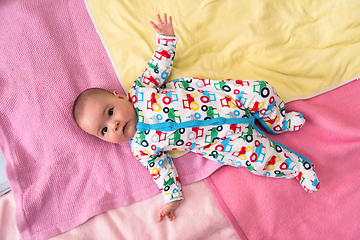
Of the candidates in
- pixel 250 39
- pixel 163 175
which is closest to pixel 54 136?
pixel 163 175

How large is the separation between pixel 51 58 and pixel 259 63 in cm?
119

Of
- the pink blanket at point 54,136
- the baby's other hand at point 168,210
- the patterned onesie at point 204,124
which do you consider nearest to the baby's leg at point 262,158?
the patterned onesie at point 204,124

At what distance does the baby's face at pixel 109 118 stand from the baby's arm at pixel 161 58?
192mm

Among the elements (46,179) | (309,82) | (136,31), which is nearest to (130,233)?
(46,179)

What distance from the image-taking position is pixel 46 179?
117cm

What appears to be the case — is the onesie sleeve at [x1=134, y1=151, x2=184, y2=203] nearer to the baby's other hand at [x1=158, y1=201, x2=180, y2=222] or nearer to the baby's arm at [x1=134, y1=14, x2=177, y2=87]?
the baby's other hand at [x1=158, y1=201, x2=180, y2=222]

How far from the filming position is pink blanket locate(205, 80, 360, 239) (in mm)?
1227

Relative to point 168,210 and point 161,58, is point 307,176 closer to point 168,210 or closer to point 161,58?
point 168,210

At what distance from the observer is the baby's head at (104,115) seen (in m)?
1.08

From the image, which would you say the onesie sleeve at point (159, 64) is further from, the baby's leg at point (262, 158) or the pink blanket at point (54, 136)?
the baby's leg at point (262, 158)

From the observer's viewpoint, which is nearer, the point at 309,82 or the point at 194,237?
the point at 194,237

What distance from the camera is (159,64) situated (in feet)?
4.10

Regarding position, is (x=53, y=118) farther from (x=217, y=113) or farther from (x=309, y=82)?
(x=309, y=82)

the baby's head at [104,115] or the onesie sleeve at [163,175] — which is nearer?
the baby's head at [104,115]
